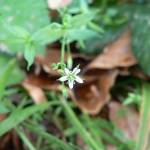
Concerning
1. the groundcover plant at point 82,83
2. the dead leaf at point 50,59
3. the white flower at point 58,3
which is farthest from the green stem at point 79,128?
the white flower at point 58,3

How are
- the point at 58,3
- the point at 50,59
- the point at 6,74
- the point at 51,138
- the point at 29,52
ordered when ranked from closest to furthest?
the point at 29,52 < the point at 51,138 < the point at 6,74 < the point at 58,3 < the point at 50,59

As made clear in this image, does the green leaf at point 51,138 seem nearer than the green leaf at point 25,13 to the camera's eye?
Yes

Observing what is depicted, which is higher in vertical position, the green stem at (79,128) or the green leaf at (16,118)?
the green leaf at (16,118)

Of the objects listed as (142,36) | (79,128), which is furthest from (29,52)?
(142,36)

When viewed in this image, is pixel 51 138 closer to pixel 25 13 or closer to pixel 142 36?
pixel 25 13

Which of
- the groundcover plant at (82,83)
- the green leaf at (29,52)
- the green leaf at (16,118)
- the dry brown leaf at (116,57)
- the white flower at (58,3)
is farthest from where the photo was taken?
the dry brown leaf at (116,57)

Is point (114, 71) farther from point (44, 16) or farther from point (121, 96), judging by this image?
point (44, 16)

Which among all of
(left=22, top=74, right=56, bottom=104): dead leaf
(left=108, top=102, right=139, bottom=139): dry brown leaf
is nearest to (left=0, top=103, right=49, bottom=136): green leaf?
(left=22, top=74, right=56, bottom=104): dead leaf

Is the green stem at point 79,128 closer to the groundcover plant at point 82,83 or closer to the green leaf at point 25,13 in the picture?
the groundcover plant at point 82,83
